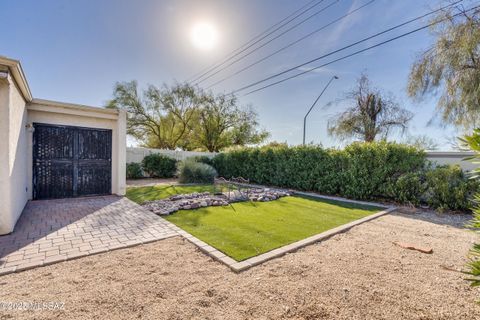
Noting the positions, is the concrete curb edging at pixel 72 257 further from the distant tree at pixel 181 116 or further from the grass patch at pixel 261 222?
the distant tree at pixel 181 116

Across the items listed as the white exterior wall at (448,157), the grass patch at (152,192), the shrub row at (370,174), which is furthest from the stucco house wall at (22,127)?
the white exterior wall at (448,157)

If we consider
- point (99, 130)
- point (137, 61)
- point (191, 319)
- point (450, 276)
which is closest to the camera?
point (191, 319)

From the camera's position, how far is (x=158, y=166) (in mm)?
14719

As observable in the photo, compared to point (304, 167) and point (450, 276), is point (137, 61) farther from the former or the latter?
point (450, 276)

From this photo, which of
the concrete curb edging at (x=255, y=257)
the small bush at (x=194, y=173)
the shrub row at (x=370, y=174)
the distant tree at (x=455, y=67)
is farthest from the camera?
the small bush at (x=194, y=173)

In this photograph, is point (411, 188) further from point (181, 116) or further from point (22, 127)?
point (181, 116)

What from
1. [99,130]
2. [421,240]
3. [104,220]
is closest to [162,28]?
[99,130]

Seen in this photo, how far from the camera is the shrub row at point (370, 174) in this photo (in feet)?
21.3

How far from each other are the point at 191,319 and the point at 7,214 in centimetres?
460

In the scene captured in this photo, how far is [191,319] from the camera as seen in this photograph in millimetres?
2027

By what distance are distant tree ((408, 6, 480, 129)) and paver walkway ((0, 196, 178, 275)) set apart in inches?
481

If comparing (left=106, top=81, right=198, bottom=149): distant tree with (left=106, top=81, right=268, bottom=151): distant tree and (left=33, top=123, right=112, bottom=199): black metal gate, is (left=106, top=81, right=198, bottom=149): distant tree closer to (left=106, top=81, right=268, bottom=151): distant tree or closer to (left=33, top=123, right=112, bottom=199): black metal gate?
(left=106, top=81, right=268, bottom=151): distant tree

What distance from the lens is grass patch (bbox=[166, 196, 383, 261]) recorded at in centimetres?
383

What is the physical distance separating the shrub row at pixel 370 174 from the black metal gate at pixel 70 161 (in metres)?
7.88
